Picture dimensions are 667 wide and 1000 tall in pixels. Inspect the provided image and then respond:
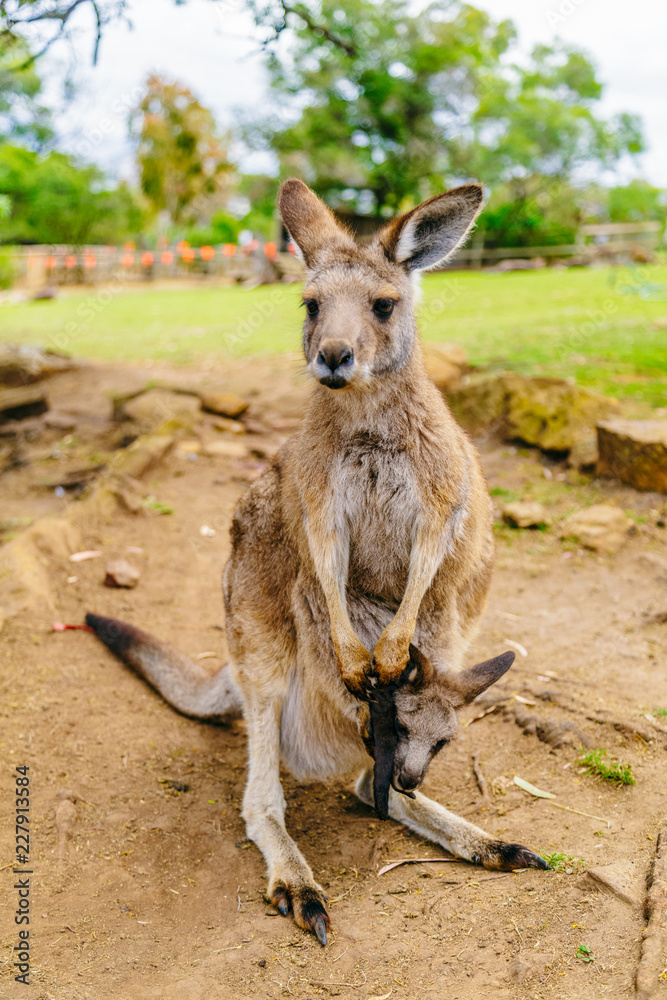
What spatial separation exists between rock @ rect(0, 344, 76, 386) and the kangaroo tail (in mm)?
6191

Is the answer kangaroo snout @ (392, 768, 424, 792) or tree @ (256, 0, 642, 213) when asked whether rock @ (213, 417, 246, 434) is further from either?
tree @ (256, 0, 642, 213)

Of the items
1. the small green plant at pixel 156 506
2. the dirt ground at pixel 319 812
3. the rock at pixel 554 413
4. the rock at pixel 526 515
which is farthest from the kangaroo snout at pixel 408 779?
the rock at pixel 554 413

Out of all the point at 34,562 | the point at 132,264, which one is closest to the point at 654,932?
the point at 34,562

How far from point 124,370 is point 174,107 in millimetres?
28351

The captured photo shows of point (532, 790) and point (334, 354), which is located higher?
point (334, 354)

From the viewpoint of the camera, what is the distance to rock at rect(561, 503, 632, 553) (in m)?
5.19

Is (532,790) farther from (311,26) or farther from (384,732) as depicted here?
(311,26)

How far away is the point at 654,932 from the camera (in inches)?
88.0

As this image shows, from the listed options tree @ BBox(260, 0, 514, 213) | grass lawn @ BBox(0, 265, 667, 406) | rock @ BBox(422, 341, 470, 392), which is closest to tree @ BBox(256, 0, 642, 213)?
tree @ BBox(260, 0, 514, 213)

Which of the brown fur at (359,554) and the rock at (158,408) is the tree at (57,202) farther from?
the brown fur at (359,554)

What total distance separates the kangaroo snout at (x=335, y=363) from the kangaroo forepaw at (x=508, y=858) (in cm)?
180

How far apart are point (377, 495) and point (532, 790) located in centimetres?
146

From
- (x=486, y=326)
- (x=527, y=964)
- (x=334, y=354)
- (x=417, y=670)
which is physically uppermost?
(x=486, y=326)

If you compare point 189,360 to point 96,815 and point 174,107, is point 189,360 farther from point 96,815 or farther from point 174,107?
point 174,107
